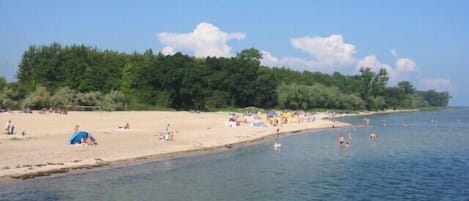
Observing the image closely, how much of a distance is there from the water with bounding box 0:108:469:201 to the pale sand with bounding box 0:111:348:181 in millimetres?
2029

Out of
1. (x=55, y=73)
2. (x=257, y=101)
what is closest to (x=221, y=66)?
(x=257, y=101)

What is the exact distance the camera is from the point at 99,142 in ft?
142

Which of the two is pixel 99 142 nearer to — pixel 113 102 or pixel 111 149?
pixel 111 149

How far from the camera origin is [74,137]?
4062cm

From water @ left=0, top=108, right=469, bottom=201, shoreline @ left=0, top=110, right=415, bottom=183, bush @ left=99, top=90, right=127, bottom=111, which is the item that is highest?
bush @ left=99, top=90, right=127, bottom=111

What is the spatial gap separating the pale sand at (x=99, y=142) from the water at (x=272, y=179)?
2029 mm

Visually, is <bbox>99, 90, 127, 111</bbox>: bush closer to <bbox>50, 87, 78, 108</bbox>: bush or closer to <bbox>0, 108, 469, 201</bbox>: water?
<bbox>50, 87, 78, 108</bbox>: bush

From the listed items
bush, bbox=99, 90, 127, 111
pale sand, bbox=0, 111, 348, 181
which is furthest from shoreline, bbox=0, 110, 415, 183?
bush, bbox=99, 90, 127, 111

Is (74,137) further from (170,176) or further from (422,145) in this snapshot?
(422,145)

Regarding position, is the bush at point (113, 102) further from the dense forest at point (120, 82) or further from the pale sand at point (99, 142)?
the pale sand at point (99, 142)

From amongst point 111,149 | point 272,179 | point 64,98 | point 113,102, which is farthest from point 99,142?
point 113,102

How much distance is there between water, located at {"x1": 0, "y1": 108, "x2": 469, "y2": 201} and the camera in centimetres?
2662

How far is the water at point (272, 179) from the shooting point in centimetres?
2662

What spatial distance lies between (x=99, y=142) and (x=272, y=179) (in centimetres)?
1680
